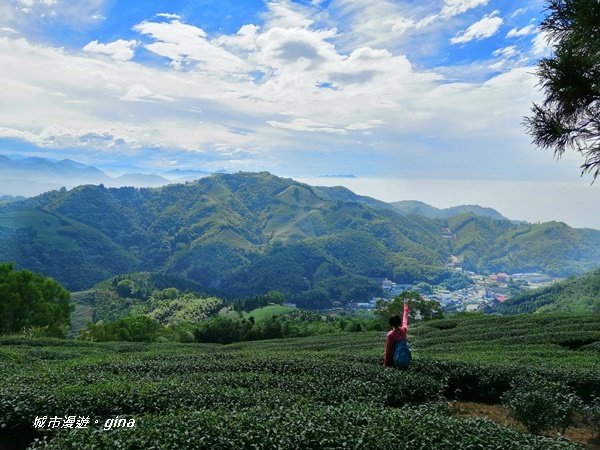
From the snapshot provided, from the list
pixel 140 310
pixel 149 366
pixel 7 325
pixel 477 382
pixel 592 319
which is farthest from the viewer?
pixel 140 310

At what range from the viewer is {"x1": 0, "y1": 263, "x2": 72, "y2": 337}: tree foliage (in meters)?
45.8

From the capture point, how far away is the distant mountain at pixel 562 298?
470 feet

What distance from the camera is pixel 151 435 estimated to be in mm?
6422

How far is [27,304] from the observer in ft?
157

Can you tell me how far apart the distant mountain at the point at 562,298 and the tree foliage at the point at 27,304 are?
5888 inches

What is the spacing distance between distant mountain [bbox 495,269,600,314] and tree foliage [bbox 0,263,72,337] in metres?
150

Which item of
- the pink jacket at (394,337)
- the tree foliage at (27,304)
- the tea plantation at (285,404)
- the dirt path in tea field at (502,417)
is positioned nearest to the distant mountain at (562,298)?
the tree foliage at (27,304)

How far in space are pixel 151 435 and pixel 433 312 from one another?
6846 centimetres

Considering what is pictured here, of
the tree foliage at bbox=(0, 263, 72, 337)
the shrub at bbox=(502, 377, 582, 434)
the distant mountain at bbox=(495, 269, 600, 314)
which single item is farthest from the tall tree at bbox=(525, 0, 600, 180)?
the distant mountain at bbox=(495, 269, 600, 314)

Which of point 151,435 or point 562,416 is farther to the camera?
point 562,416

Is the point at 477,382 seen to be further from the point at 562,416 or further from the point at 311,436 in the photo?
the point at 311,436

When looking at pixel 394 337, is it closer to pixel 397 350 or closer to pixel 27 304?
pixel 397 350

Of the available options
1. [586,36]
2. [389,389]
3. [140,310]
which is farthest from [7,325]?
[140,310]

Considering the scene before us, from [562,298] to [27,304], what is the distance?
173780 millimetres
